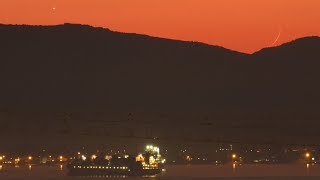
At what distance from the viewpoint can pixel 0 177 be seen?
197 meters

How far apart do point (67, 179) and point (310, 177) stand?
121ft

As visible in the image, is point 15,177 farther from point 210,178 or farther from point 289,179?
point 289,179

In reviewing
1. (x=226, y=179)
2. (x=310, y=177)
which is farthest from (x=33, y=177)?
(x=310, y=177)

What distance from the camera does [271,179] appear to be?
621ft

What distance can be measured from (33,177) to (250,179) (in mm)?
34104

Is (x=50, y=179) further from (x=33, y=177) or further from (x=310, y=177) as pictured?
(x=310, y=177)

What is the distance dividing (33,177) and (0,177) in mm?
5153

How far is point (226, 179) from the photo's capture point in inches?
7495

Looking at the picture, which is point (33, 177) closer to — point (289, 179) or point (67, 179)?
point (67, 179)

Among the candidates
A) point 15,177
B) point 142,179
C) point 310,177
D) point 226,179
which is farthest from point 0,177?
point 310,177

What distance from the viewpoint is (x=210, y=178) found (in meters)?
193

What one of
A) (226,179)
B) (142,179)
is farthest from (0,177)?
(226,179)

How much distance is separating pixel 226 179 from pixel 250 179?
3.68 m

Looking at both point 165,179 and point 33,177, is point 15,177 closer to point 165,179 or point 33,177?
point 33,177
